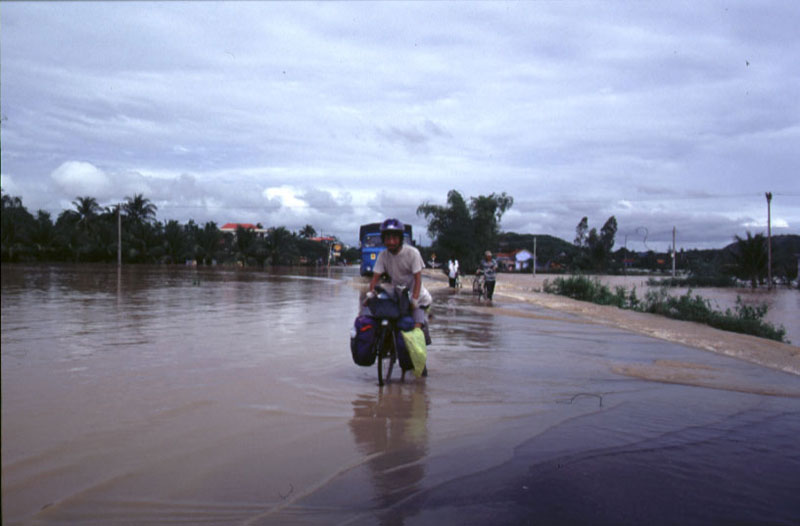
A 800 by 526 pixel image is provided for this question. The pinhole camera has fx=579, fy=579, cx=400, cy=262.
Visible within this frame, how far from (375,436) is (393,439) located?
6.0 inches

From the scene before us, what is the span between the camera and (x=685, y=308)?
1712 cm

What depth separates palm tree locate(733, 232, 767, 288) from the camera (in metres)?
46.8

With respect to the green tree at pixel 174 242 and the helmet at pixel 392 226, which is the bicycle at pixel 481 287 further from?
the green tree at pixel 174 242

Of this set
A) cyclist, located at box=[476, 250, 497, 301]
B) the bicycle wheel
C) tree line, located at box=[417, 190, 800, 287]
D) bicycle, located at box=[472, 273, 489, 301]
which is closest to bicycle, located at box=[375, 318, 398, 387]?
the bicycle wheel

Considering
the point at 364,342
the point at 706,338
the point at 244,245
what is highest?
the point at 244,245

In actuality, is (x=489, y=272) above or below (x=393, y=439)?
above

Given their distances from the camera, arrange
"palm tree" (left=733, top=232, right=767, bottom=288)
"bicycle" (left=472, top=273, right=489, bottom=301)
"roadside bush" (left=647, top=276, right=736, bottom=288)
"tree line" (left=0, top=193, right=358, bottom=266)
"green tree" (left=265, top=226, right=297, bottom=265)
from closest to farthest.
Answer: "bicycle" (left=472, top=273, right=489, bottom=301) < "palm tree" (left=733, top=232, right=767, bottom=288) < "roadside bush" (left=647, top=276, right=736, bottom=288) < "tree line" (left=0, top=193, right=358, bottom=266) < "green tree" (left=265, top=226, right=297, bottom=265)

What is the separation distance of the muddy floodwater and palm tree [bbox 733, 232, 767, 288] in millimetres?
44782

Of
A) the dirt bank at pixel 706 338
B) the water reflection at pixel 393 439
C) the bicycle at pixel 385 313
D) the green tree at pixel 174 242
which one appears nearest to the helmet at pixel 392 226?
the bicycle at pixel 385 313

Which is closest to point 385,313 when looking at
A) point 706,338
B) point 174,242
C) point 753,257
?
point 706,338

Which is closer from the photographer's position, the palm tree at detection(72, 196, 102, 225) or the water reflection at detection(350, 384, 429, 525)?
the water reflection at detection(350, 384, 429, 525)

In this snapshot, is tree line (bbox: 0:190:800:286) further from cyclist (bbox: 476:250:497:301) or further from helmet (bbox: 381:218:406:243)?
helmet (bbox: 381:218:406:243)

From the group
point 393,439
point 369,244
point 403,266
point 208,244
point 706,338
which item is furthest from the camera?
point 208,244

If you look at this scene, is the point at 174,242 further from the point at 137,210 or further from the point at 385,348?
the point at 385,348
